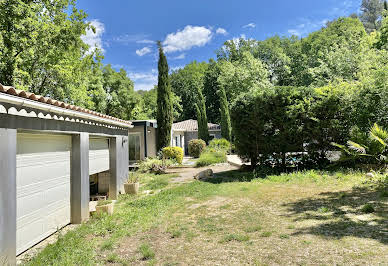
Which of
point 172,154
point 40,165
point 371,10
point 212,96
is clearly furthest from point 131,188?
point 371,10

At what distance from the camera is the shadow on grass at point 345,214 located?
432cm

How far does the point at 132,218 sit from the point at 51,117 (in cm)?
308

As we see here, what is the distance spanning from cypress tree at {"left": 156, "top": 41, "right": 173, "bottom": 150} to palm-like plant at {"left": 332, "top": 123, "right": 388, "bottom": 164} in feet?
39.7

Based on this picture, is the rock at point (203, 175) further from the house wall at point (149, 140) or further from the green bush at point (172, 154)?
the house wall at point (149, 140)

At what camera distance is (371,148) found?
9.41m

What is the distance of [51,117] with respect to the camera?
15.8 feet

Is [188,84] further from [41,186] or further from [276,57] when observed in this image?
[41,186]

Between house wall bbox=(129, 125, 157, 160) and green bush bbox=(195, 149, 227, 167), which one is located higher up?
house wall bbox=(129, 125, 157, 160)

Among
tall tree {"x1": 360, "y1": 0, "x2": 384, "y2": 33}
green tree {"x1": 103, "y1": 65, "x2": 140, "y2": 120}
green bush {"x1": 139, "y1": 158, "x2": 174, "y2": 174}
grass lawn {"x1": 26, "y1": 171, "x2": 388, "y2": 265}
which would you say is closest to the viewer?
grass lawn {"x1": 26, "y1": 171, "x2": 388, "y2": 265}

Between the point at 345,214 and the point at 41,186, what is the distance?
246 inches

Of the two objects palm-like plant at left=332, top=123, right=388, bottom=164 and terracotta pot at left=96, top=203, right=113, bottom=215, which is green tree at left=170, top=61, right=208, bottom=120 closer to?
palm-like plant at left=332, top=123, right=388, bottom=164

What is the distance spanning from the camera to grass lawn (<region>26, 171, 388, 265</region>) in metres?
3.78

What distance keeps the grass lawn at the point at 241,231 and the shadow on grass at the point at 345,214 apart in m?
0.01

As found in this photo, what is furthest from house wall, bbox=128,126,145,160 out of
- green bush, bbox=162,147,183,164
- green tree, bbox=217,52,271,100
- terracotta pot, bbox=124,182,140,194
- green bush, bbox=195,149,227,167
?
green tree, bbox=217,52,271,100
